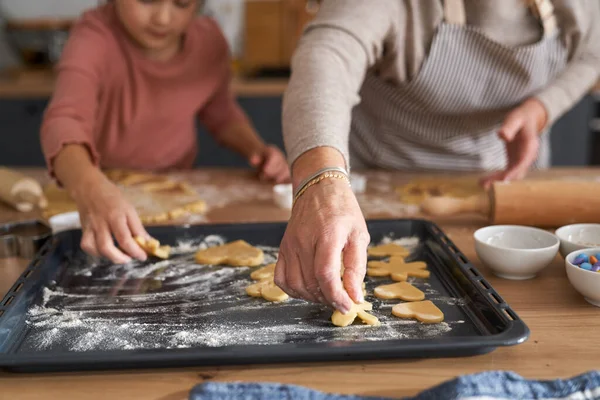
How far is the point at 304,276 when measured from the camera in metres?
0.84

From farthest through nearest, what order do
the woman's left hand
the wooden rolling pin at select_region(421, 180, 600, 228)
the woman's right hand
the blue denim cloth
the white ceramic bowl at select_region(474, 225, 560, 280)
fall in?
the woman's left hand
the wooden rolling pin at select_region(421, 180, 600, 228)
the white ceramic bowl at select_region(474, 225, 560, 280)
the woman's right hand
the blue denim cloth

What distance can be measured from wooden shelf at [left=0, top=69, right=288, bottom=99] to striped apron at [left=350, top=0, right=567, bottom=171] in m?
1.31

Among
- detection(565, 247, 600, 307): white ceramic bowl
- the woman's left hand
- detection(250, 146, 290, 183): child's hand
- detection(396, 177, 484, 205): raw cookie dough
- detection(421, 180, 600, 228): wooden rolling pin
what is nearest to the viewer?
detection(565, 247, 600, 307): white ceramic bowl

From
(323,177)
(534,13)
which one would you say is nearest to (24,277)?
(323,177)

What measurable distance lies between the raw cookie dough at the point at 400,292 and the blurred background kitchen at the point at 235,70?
2.24m

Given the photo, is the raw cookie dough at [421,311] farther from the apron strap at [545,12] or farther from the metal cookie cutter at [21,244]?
the apron strap at [545,12]

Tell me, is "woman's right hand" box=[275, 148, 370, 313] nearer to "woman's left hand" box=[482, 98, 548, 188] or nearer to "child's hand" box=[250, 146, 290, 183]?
"woman's left hand" box=[482, 98, 548, 188]

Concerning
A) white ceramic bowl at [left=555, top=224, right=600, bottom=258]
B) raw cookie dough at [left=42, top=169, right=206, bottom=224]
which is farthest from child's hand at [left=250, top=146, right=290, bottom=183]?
white ceramic bowl at [left=555, top=224, right=600, bottom=258]

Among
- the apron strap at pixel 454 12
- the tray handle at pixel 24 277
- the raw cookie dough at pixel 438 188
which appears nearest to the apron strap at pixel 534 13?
the apron strap at pixel 454 12

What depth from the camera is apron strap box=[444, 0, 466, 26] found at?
1436 millimetres

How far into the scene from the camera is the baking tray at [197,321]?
75cm

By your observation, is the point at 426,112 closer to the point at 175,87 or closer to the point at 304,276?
the point at 175,87

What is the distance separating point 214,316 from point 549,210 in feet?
2.29

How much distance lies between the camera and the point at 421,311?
88cm
